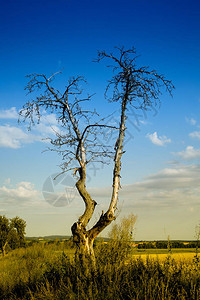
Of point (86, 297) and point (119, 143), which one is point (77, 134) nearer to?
point (119, 143)

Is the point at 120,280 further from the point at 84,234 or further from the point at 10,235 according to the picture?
the point at 10,235

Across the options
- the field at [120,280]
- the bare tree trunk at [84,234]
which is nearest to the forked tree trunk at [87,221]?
the bare tree trunk at [84,234]

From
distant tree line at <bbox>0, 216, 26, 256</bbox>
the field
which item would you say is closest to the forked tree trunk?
the field

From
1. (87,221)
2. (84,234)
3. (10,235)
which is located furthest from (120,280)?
(10,235)

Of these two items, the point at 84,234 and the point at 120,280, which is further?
the point at 84,234

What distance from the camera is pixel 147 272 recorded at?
614 centimetres

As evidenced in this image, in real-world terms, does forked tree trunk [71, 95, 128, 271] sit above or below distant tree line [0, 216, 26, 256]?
above

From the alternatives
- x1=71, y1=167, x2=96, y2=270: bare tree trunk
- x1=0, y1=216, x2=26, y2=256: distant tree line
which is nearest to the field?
x1=71, y1=167, x2=96, y2=270: bare tree trunk

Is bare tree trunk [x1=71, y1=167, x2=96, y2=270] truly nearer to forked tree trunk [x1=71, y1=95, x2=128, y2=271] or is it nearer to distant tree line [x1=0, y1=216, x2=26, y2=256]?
forked tree trunk [x1=71, y1=95, x2=128, y2=271]

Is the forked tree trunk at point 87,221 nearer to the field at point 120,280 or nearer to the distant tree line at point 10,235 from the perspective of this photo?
the field at point 120,280

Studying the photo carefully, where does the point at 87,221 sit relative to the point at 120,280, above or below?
above

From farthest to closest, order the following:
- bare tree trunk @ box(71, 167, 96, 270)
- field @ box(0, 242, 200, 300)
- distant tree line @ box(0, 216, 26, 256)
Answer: distant tree line @ box(0, 216, 26, 256) → bare tree trunk @ box(71, 167, 96, 270) → field @ box(0, 242, 200, 300)

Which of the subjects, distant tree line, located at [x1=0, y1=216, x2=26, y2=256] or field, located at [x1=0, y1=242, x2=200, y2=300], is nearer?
field, located at [x1=0, y1=242, x2=200, y2=300]

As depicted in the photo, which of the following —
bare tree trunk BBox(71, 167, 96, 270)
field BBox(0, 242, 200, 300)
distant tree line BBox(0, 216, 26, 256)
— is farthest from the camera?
distant tree line BBox(0, 216, 26, 256)
